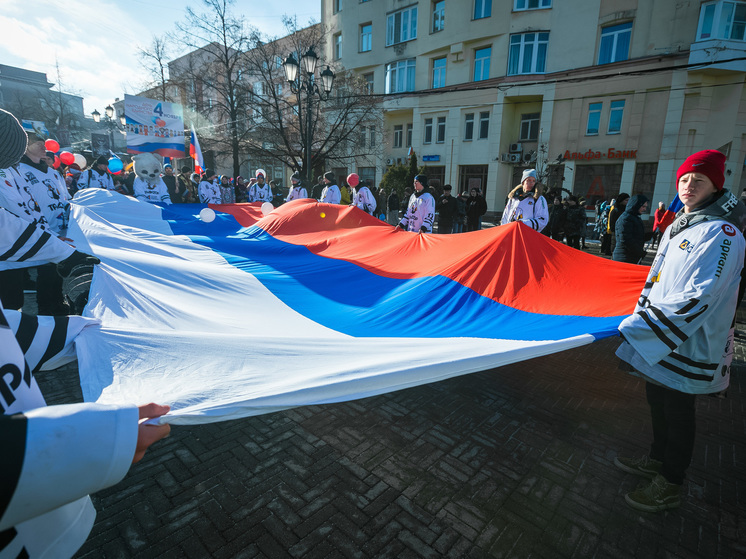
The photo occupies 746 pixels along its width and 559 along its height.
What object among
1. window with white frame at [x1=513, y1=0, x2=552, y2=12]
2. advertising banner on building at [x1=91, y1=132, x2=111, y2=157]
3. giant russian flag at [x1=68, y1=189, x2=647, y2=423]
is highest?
window with white frame at [x1=513, y1=0, x2=552, y2=12]

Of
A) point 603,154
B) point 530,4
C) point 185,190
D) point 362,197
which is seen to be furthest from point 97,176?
point 530,4

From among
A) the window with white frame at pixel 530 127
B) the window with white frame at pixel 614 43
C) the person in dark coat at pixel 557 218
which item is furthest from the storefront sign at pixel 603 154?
the person in dark coat at pixel 557 218

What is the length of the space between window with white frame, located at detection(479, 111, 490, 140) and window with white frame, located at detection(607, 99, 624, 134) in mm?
6661

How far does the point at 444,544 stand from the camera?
228cm

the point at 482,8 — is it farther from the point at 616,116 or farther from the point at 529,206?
the point at 529,206

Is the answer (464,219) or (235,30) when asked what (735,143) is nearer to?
(464,219)

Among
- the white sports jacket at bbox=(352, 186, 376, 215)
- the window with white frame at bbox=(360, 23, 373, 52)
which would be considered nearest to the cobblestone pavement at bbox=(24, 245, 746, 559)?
the white sports jacket at bbox=(352, 186, 376, 215)

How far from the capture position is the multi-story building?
60.0 feet

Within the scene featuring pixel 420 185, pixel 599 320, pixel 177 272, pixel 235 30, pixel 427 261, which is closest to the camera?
pixel 599 320

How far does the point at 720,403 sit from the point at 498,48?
80.8 feet

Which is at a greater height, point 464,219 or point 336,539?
point 464,219

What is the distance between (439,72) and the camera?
85.7 feet

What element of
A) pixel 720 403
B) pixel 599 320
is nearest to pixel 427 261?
pixel 599 320

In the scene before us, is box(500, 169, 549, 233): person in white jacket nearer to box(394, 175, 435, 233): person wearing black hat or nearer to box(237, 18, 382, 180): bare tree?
box(394, 175, 435, 233): person wearing black hat
